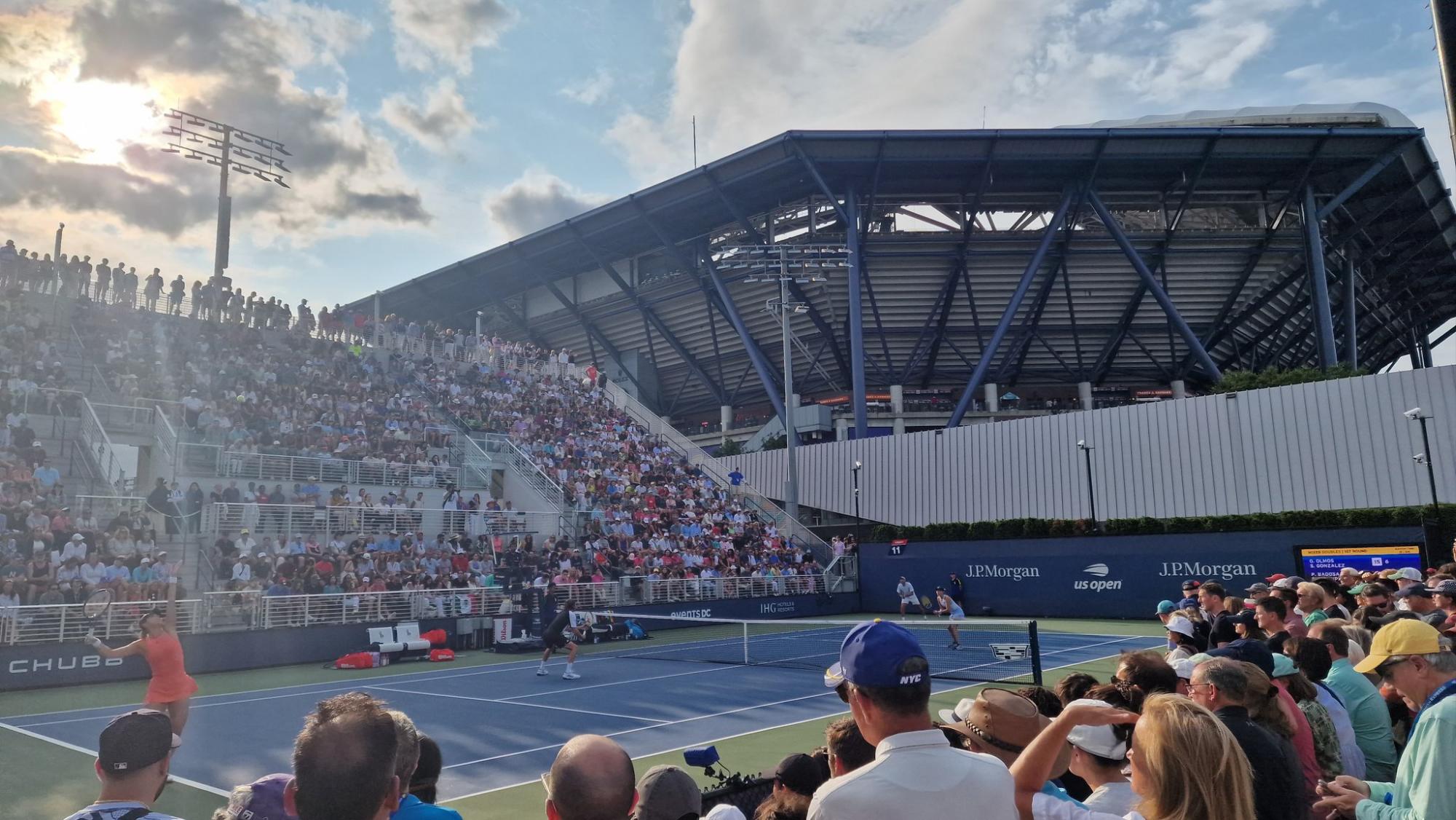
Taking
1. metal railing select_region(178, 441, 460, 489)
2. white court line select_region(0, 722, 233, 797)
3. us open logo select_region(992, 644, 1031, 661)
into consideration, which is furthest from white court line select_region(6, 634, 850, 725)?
us open logo select_region(992, 644, 1031, 661)

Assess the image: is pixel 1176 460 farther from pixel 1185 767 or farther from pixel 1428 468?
pixel 1185 767

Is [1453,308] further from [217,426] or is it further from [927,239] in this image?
[217,426]

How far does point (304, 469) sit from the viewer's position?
27.5 metres

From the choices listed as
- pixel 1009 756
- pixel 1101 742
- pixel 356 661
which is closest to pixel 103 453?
pixel 356 661

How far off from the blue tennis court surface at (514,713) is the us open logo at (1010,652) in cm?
44

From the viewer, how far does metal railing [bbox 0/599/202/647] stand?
17.8 m

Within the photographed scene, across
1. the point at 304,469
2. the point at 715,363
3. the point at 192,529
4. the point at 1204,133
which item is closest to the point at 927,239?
the point at 1204,133

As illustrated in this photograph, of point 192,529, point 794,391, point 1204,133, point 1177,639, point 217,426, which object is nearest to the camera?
point 1177,639

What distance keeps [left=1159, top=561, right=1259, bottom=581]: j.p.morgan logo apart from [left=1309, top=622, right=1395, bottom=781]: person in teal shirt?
25134 millimetres

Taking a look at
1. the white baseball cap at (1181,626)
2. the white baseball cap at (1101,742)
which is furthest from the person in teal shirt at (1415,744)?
the white baseball cap at (1181,626)

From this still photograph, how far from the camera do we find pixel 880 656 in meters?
2.93

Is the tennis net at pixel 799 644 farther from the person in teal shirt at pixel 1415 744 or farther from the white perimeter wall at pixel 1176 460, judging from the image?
the white perimeter wall at pixel 1176 460

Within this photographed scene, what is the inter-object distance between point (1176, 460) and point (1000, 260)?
1571 cm

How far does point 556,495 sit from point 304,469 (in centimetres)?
879
